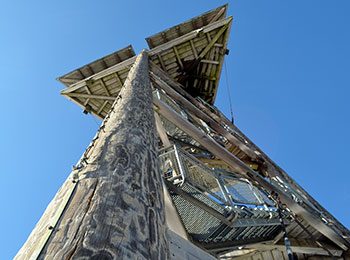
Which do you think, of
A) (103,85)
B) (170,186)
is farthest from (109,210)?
(103,85)

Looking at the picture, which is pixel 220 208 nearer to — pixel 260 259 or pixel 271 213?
pixel 271 213

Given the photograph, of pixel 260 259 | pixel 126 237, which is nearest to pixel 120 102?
pixel 126 237

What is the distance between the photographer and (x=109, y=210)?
1403mm

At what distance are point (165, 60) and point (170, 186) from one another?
8102 mm

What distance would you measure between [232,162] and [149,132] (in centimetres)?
381

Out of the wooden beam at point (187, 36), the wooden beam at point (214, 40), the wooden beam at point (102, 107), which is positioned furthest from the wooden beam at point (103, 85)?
the wooden beam at point (214, 40)

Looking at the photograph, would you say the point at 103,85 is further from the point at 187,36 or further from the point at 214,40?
the point at 214,40

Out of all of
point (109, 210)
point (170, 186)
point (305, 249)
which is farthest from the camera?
point (305, 249)

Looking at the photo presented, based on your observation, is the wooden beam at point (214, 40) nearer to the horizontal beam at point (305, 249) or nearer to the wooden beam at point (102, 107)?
the wooden beam at point (102, 107)

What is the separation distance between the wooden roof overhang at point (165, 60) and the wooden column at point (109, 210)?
956 cm

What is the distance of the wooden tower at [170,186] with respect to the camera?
1369 mm

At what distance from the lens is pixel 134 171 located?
5.79 feet

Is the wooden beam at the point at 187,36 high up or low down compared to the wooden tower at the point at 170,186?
up

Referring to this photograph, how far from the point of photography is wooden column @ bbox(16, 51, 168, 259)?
1.22 m
